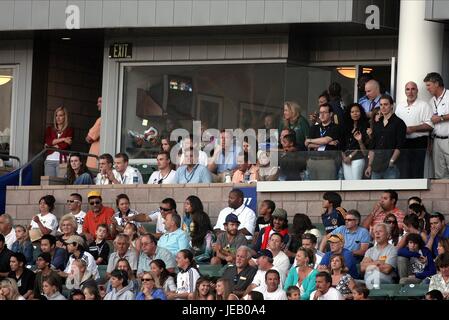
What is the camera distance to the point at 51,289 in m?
21.8

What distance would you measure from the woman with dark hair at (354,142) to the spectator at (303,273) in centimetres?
229

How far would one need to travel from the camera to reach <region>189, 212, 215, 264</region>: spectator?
2238 centimetres

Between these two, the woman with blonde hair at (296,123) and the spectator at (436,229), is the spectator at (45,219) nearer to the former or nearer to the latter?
the woman with blonde hair at (296,123)

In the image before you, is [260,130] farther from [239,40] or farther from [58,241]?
[58,241]

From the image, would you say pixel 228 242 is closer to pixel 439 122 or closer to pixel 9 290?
pixel 9 290

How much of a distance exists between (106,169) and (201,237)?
319 cm

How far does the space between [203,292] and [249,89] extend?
7479 mm

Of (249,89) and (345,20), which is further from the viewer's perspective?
(249,89)

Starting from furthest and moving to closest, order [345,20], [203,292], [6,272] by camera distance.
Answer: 1. [345,20]
2. [6,272]
3. [203,292]

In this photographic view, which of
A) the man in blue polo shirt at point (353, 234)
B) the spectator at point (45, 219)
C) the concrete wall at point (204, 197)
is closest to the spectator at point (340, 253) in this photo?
the man in blue polo shirt at point (353, 234)

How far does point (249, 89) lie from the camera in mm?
27125

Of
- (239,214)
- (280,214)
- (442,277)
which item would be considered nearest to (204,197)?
(239,214)
